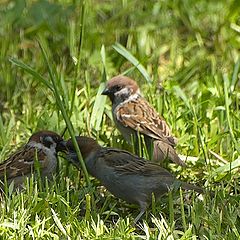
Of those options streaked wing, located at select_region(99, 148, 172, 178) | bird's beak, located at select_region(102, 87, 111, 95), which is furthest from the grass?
streaked wing, located at select_region(99, 148, 172, 178)

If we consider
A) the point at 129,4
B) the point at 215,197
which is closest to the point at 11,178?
the point at 215,197

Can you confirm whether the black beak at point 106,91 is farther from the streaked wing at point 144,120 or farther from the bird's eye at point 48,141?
the bird's eye at point 48,141

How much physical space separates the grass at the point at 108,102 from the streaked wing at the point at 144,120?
4.4 inches

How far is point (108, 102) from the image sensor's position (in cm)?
700

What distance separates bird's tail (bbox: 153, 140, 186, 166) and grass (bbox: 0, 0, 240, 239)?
10 cm

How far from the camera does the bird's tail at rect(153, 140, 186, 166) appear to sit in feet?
18.5

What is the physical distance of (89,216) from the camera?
464cm

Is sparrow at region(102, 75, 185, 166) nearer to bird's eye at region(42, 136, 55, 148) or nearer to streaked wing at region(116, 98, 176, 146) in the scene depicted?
streaked wing at region(116, 98, 176, 146)

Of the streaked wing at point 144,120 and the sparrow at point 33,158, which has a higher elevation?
the sparrow at point 33,158

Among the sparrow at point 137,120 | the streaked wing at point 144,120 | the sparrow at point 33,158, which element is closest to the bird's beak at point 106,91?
the sparrow at point 137,120

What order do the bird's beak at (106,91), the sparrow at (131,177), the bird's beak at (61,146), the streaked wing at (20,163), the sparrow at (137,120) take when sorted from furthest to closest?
the bird's beak at (106,91), the sparrow at (137,120), the bird's beak at (61,146), the streaked wing at (20,163), the sparrow at (131,177)

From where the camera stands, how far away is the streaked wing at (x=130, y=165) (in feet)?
16.9

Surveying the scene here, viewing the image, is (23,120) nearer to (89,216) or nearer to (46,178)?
(46,178)

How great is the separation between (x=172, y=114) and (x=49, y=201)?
1.76 meters
